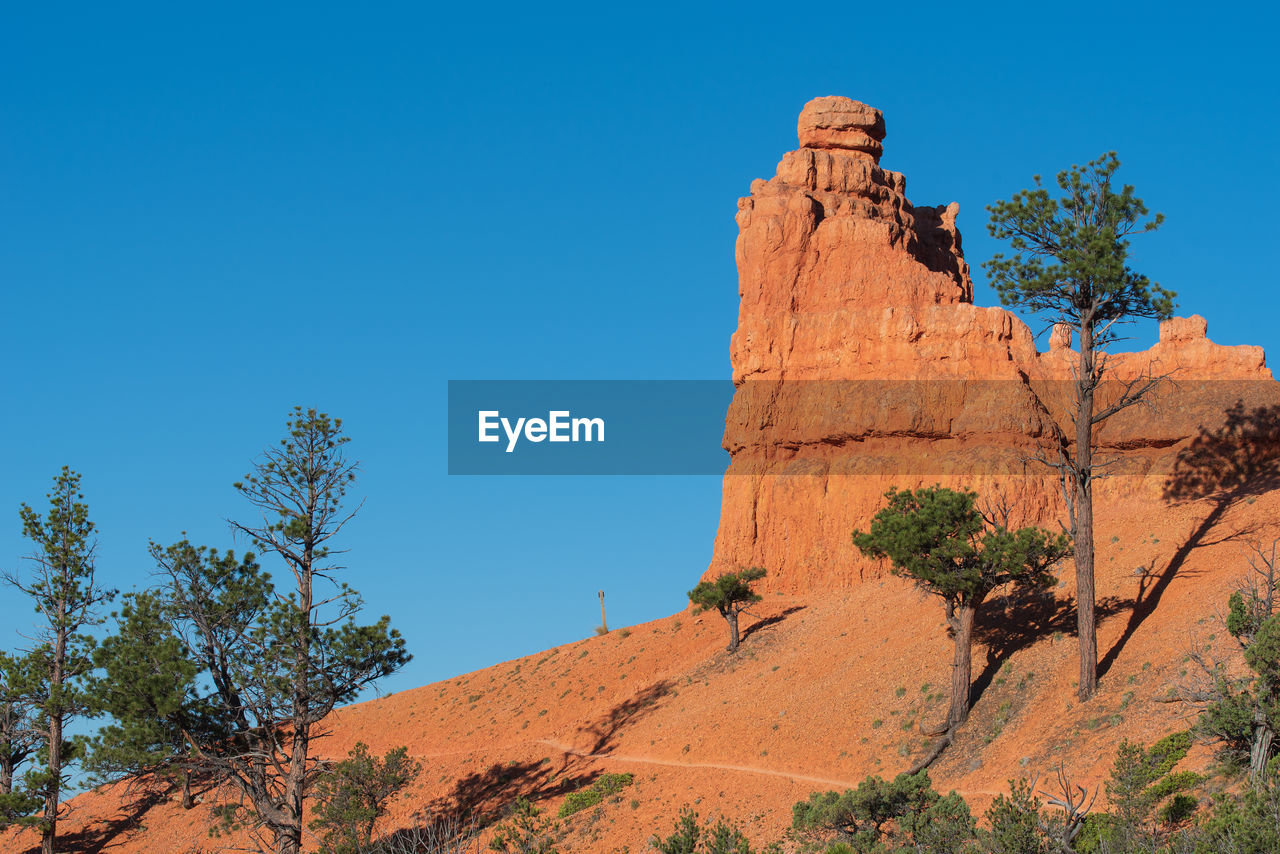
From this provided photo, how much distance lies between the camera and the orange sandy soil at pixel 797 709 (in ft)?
94.6

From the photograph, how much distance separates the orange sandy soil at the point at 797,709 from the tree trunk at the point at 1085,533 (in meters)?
0.68

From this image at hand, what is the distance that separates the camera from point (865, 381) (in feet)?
170

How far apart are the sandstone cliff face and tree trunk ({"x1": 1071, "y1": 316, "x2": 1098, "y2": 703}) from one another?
14605 millimetres

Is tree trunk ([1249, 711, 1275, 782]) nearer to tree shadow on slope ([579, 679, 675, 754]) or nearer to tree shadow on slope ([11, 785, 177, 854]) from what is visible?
tree shadow on slope ([579, 679, 675, 754])

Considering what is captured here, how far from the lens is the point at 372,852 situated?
28984 millimetres

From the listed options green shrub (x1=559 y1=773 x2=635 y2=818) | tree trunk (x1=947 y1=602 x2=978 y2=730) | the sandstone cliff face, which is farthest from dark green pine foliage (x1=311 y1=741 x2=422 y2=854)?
the sandstone cliff face

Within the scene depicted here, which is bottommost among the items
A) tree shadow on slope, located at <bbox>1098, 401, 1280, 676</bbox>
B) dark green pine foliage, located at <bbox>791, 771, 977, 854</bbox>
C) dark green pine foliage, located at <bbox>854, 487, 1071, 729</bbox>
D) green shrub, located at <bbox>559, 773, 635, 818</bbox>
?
green shrub, located at <bbox>559, 773, 635, 818</bbox>

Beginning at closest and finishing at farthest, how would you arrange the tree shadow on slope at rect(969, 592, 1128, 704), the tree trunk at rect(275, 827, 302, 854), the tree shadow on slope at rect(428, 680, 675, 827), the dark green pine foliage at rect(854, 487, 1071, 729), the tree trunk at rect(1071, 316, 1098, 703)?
the tree trunk at rect(275, 827, 302, 854)
the tree trunk at rect(1071, 316, 1098, 703)
the dark green pine foliage at rect(854, 487, 1071, 729)
the tree shadow on slope at rect(969, 592, 1128, 704)
the tree shadow on slope at rect(428, 680, 675, 827)

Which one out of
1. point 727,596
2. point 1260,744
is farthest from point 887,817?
point 727,596

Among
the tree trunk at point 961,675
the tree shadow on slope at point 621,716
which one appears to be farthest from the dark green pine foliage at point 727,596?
the tree trunk at point 961,675

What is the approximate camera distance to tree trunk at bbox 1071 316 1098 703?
2875 cm

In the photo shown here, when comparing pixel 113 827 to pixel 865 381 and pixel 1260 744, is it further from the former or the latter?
pixel 1260 744

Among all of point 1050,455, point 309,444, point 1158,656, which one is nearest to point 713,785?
point 1158,656

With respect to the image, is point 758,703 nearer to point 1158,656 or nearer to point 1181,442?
point 1158,656
